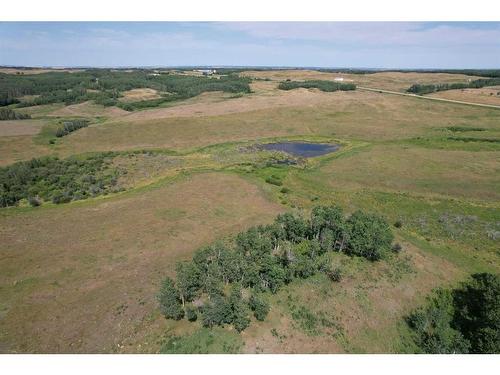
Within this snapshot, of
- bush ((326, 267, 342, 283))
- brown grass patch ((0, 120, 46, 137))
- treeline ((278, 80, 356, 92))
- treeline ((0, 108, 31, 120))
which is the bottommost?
bush ((326, 267, 342, 283))

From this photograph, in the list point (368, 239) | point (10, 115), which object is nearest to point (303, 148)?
point (368, 239)

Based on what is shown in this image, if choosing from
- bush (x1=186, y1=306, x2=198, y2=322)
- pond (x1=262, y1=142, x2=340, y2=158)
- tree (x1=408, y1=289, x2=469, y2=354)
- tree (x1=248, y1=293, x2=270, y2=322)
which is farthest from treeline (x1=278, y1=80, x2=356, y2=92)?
bush (x1=186, y1=306, x2=198, y2=322)

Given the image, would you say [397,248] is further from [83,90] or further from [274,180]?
[83,90]

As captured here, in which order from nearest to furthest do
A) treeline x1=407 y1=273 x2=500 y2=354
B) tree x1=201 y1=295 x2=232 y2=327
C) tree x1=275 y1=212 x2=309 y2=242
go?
treeline x1=407 y1=273 x2=500 y2=354
tree x1=201 y1=295 x2=232 y2=327
tree x1=275 y1=212 x2=309 y2=242

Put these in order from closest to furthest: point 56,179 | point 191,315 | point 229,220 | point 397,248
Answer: point 191,315
point 397,248
point 229,220
point 56,179

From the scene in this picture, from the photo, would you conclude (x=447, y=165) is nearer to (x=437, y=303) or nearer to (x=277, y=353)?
(x=437, y=303)

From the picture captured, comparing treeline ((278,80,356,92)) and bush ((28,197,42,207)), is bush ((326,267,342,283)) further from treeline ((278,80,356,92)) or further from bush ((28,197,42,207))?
treeline ((278,80,356,92))

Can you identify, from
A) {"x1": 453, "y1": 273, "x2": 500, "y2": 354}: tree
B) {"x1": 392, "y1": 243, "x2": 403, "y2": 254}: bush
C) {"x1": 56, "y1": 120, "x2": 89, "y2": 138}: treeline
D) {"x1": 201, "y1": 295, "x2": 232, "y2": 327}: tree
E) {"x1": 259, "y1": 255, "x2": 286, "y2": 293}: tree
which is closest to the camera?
{"x1": 453, "y1": 273, "x2": 500, "y2": 354}: tree
